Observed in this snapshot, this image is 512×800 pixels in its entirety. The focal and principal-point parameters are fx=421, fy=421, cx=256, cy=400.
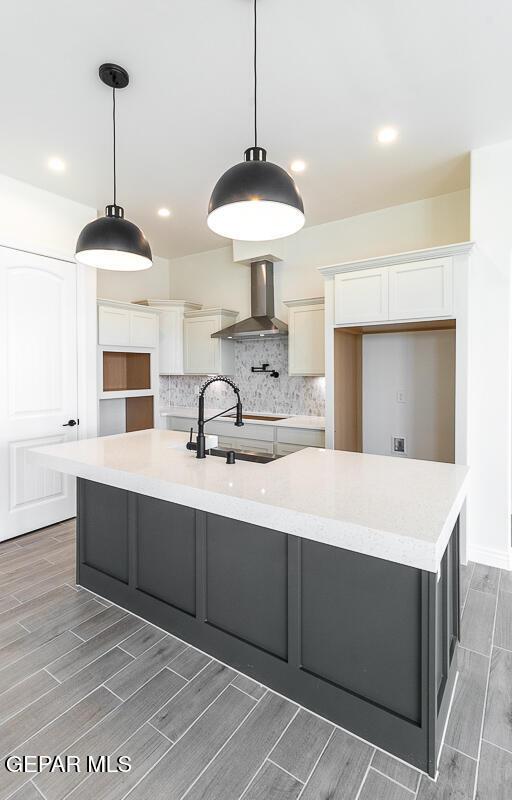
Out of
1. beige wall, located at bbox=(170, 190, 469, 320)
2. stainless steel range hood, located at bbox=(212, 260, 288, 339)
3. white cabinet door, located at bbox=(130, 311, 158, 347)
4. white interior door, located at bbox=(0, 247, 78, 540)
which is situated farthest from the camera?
white cabinet door, located at bbox=(130, 311, 158, 347)

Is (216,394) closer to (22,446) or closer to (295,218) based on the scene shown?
(22,446)

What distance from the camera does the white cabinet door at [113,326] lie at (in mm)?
4336

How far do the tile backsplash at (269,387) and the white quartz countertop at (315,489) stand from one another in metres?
2.21

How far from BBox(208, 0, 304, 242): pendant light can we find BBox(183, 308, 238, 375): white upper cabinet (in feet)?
9.68

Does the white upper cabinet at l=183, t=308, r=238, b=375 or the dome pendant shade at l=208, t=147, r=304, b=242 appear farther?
the white upper cabinet at l=183, t=308, r=238, b=375

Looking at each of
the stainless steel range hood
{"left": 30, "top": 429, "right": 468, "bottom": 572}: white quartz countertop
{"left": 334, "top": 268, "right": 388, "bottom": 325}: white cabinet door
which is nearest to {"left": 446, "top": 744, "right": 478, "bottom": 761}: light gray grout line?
{"left": 30, "top": 429, "right": 468, "bottom": 572}: white quartz countertop

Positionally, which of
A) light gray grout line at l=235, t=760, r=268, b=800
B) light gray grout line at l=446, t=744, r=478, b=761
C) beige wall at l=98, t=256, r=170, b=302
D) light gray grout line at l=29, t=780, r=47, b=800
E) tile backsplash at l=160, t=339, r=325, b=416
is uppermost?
beige wall at l=98, t=256, r=170, b=302

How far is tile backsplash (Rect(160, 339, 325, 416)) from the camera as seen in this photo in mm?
4695

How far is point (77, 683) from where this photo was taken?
190 centimetres

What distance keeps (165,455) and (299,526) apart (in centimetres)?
115

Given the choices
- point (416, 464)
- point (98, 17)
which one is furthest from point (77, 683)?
point (98, 17)

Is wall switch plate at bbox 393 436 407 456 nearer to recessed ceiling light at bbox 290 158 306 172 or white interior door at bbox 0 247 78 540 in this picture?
recessed ceiling light at bbox 290 158 306 172

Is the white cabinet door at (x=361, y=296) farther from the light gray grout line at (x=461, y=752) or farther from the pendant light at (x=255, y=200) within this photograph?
the light gray grout line at (x=461, y=752)

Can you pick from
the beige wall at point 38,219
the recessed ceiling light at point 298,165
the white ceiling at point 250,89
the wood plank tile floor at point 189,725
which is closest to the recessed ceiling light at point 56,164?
the white ceiling at point 250,89
